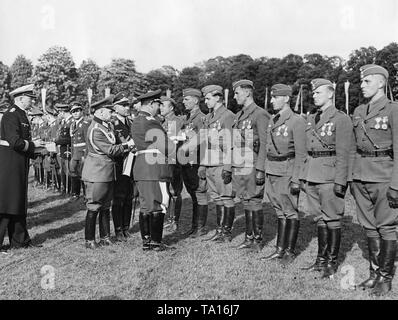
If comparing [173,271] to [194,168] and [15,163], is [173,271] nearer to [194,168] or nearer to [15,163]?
[194,168]

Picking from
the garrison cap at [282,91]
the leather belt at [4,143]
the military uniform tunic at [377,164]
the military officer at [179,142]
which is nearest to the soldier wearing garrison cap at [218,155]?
the military officer at [179,142]

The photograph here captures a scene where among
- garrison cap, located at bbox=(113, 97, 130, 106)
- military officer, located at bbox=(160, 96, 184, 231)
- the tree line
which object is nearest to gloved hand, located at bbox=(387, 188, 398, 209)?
military officer, located at bbox=(160, 96, 184, 231)

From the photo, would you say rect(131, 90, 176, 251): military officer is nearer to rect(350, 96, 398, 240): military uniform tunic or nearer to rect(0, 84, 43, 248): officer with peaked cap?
rect(0, 84, 43, 248): officer with peaked cap

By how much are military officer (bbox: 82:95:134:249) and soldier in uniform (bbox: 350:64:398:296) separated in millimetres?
3986

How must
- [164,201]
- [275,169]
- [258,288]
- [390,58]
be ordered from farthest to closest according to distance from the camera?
1. [390,58]
2. [164,201]
3. [275,169]
4. [258,288]

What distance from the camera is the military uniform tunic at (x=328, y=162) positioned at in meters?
6.23

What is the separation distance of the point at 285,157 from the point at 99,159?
3.26m

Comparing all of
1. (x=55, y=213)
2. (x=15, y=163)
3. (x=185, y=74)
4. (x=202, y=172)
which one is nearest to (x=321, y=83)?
(x=202, y=172)

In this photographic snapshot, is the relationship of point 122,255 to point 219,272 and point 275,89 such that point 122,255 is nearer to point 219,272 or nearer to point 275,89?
point 219,272

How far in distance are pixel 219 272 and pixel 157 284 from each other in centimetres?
100

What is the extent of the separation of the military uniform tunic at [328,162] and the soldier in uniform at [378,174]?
0.68 feet

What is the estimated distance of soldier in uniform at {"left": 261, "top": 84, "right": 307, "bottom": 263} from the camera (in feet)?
23.0

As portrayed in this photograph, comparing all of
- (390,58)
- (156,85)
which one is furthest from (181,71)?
(390,58)

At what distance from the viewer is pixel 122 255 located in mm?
7730
